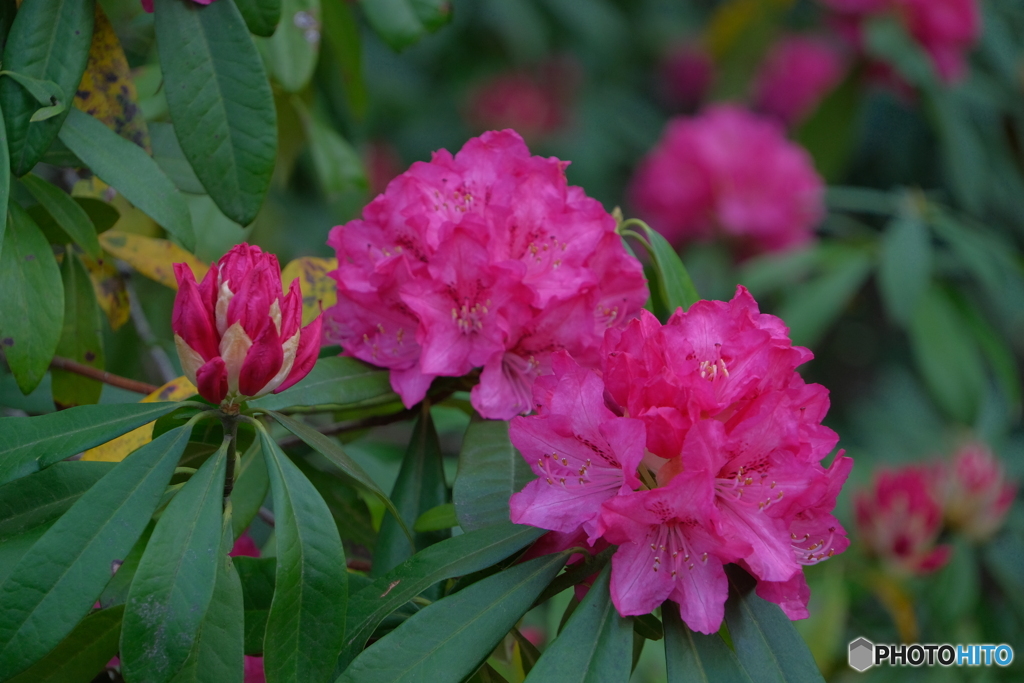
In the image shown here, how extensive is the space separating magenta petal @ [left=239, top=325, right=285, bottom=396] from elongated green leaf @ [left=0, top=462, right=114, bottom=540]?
130 millimetres

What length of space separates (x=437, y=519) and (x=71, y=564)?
1.06ft

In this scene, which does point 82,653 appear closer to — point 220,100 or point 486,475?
point 486,475

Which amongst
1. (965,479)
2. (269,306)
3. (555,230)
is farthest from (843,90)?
(269,306)

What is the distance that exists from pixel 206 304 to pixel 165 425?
0.12 meters

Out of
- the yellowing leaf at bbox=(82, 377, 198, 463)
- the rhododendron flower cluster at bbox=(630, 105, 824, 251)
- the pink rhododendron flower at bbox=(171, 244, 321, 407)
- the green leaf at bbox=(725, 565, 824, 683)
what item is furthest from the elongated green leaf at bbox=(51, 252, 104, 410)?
the rhododendron flower cluster at bbox=(630, 105, 824, 251)

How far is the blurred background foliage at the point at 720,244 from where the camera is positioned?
122cm

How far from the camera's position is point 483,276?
0.83m

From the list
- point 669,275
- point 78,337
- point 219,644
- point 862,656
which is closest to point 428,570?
point 219,644

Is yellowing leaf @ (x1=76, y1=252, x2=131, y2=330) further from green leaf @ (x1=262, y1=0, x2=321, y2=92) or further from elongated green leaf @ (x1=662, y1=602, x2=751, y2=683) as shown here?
elongated green leaf @ (x1=662, y1=602, x2=751, y2=683)

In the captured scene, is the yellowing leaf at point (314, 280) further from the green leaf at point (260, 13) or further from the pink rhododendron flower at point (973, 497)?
the pink rhododendron flower at point (973, 497)

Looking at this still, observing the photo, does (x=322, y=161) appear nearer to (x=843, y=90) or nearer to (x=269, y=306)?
(x=269, y=306)

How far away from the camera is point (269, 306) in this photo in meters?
0.69

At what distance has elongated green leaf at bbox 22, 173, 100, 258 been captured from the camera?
0.83 meters

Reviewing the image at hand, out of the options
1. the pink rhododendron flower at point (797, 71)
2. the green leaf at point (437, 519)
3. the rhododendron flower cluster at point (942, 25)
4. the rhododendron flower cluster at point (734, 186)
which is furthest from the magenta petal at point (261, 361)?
the pink rhododendron flower at point (797, 71)
